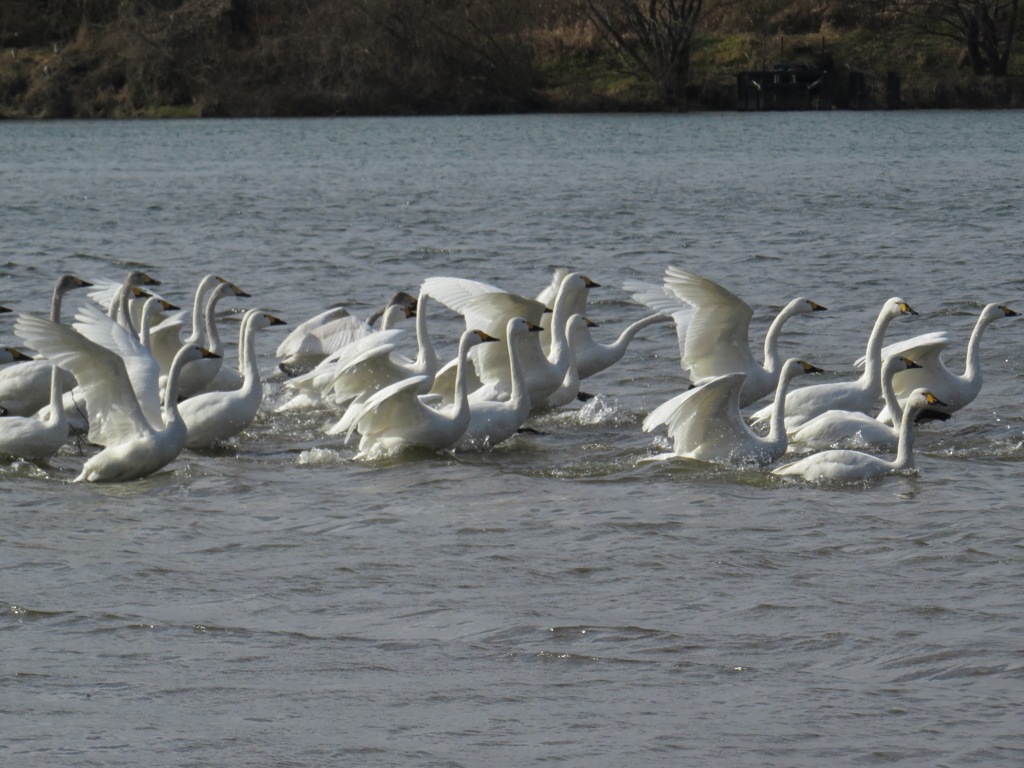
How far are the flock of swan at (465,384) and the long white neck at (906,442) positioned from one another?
0.4 inches

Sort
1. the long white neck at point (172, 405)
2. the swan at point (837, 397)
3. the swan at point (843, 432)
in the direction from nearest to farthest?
the long white neck at point (172, 405), the swan at point (843, 432), the swan at point (837, 397)

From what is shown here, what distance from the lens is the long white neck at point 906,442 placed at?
8.52 meters

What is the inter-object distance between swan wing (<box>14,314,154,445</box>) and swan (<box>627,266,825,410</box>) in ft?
11.0

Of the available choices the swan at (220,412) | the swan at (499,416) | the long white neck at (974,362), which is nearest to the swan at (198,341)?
the swan at (220,412)

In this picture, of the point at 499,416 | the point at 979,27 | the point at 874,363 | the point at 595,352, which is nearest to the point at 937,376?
the point at 874,363

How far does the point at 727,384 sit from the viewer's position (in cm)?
847

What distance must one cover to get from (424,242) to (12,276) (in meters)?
5.77

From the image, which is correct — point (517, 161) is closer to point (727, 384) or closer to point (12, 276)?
point (12, 276)

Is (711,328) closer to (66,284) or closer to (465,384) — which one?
(465,384)

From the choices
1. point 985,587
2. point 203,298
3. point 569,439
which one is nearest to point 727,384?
point 569,439

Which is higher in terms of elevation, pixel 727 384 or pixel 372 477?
pixel 727 384

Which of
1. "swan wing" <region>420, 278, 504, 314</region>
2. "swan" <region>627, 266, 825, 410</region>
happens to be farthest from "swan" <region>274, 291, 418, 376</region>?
"swan" <region>627, 266, 825, 410</region>

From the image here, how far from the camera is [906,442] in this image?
8523mm

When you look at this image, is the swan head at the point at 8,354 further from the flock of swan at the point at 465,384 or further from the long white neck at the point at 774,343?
the long white neck at the point at 774,343
